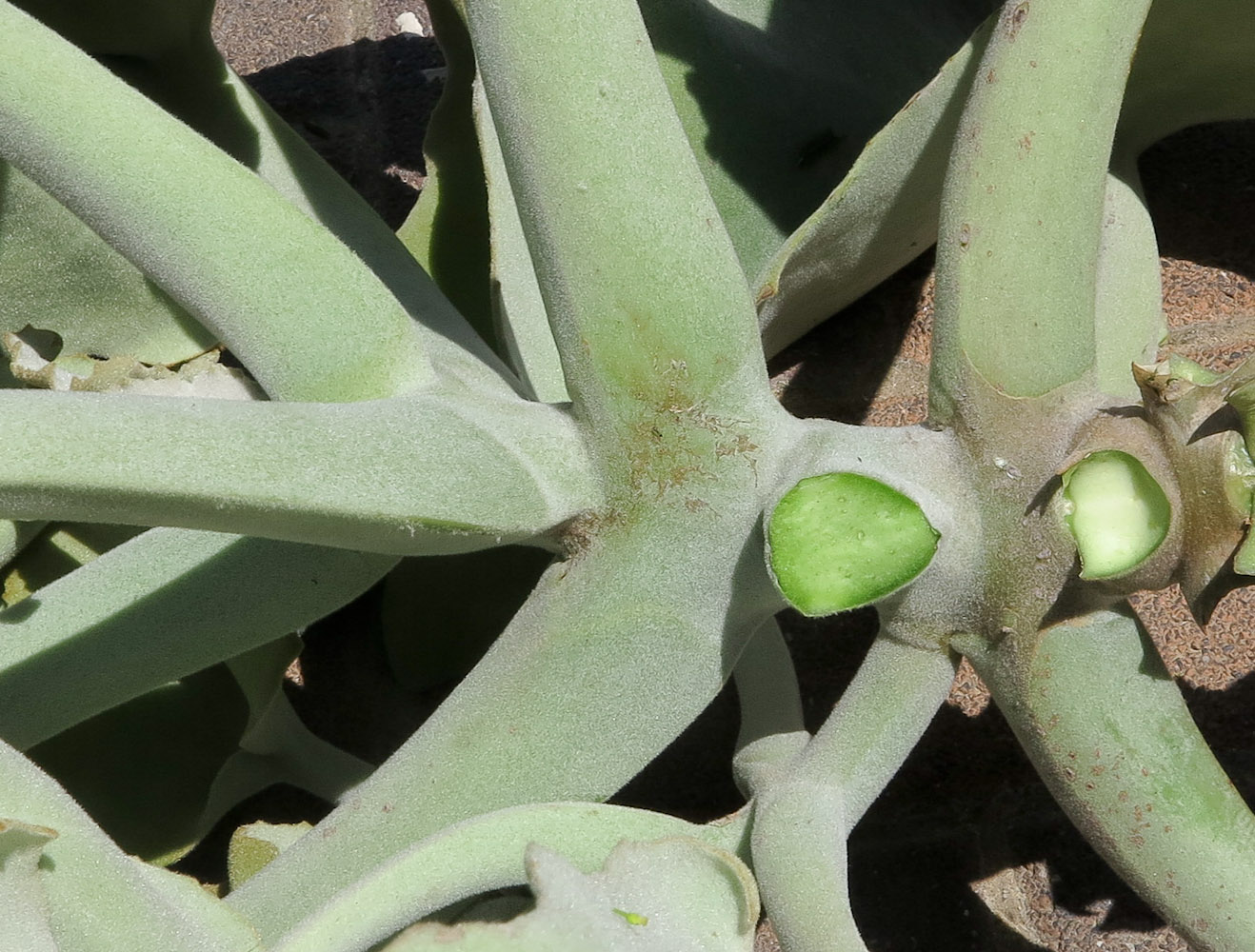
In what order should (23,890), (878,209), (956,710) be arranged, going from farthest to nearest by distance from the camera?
(956,710) < (878,209) < (23,890)

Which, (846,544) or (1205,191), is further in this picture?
(1205,191)

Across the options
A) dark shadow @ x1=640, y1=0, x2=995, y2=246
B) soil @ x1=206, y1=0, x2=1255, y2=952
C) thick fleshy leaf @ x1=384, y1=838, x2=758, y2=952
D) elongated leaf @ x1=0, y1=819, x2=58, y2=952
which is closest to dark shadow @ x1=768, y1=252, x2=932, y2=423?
soil @ x1=206, y1=0, x2=1255, y2=952

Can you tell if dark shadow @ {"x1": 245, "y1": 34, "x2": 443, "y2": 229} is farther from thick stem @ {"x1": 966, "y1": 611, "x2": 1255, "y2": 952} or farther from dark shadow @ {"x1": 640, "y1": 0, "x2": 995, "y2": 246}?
thick stem @ {"x1": 966, "y1": 611, "x2": 1255, "y2": 952}

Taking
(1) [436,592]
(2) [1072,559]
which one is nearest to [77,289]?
(1) [436,592]

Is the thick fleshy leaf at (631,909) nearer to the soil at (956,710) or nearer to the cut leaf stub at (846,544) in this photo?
the cut leaf stub at (846,544)

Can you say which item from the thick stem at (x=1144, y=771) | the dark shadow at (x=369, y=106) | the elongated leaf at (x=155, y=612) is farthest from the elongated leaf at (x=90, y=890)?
the dark shadow at (x=369, y=106)

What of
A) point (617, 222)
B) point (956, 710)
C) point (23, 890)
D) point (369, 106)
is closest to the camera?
point (23, 890)

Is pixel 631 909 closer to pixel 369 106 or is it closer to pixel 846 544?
pixel 846 544

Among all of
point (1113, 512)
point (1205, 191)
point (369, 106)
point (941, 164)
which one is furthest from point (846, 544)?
point (369, 106)
